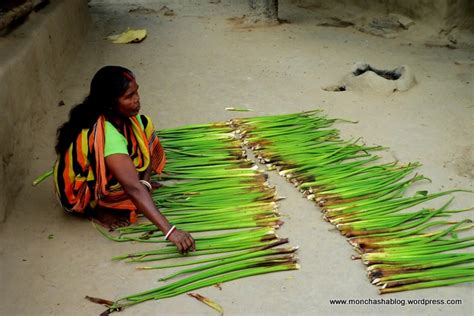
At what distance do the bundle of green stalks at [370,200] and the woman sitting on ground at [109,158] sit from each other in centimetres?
78

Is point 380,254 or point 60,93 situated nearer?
point 380,254

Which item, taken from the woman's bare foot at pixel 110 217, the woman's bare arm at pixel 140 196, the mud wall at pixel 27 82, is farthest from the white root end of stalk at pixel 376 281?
the mud wall at pixel 27 82

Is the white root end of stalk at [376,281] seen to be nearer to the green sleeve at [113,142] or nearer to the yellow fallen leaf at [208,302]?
the yellow fallen leaf at [208,302]

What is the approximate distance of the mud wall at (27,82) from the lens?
318 centimetres

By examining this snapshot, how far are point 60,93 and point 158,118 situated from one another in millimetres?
912

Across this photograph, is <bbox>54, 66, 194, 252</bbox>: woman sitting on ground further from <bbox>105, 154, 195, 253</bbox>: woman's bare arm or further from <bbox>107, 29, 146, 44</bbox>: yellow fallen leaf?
<bbox>107, 29, 146, 44</bbox>: yellow fallen leaf

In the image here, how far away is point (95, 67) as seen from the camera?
521 centimetres

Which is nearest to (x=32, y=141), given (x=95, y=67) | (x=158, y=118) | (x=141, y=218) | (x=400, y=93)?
(x=158, y=118)

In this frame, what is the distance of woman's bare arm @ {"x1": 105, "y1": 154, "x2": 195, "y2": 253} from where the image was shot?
255cm

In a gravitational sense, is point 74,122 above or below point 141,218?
above

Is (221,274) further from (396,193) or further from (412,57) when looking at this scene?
(412,57)

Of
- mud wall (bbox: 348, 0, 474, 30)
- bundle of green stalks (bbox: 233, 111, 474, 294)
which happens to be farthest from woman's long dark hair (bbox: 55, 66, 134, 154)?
mud wall (bbox: 348, 0, 474, 30)

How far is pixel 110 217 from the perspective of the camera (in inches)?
115

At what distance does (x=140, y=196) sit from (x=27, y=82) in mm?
1569
